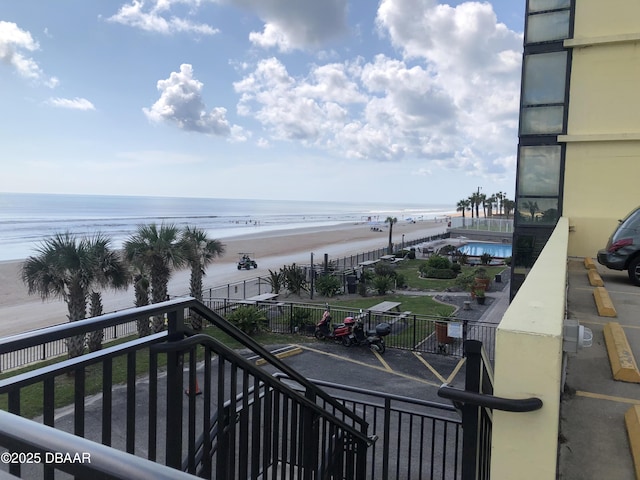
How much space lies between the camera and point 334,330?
14938mm

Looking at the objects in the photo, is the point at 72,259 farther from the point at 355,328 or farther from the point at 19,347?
the point at 19,347

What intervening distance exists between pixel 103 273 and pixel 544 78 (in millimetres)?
13731

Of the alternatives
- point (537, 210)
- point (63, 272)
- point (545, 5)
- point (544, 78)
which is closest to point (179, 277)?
point (63, 272)

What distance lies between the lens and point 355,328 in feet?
46.4

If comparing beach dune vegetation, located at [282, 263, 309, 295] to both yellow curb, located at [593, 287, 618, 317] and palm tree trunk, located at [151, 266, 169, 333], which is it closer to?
palm tree trunk, located at [151, 266, 169, 333]

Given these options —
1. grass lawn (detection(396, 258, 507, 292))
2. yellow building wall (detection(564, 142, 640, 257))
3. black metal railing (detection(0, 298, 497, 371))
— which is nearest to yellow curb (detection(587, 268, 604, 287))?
yellow building wall (detection(564, 142, 640, 257))

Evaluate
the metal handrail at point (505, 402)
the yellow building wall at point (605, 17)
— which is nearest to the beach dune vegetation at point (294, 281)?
the yellow building wall at point (605, 17)

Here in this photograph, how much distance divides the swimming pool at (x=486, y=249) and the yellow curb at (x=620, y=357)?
40598 millimetres

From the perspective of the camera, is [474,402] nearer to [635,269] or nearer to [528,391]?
[528,391]

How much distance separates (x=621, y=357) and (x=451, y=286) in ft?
73.5

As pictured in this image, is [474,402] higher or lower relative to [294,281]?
higher

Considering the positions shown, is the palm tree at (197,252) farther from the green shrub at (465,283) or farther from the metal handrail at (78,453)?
Result: the metal handrail at (78,453)

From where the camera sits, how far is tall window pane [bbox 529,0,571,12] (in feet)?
40.0

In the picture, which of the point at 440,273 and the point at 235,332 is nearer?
the point at 235,332
